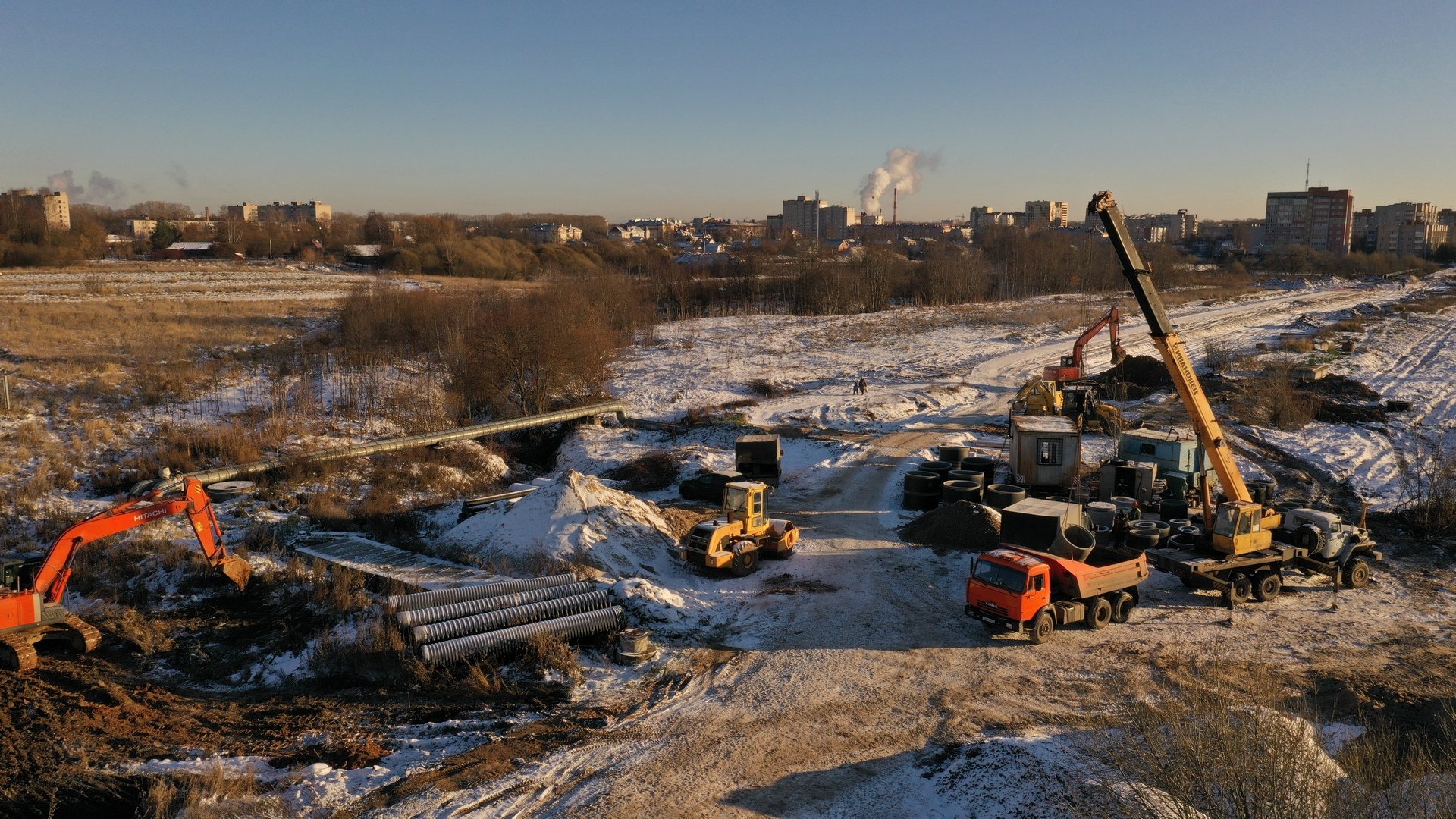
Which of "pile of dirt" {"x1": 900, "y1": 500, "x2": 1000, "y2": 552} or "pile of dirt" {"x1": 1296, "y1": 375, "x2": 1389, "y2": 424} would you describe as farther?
"pile of dirt" {"x1": 1296, "y1": 375, "x2": 1389, "y2": 424}

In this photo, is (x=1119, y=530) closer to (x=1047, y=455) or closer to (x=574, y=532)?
(x=1047, y=455)

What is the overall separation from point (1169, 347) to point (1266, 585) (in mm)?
4764

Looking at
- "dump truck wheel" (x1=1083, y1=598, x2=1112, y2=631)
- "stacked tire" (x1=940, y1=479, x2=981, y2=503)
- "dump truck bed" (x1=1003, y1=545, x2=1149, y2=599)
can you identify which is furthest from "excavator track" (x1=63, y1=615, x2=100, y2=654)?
"stacked tire" (x1=940, y1=479, x2=981, y2=503)

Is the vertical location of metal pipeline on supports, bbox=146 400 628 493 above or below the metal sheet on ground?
above

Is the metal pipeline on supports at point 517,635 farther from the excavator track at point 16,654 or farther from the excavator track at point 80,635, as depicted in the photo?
the excavator track at point 16,654

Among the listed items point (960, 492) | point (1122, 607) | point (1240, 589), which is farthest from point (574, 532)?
point (1240, 589)

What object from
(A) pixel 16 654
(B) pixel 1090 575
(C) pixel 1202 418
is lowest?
(A) pixel 16 654

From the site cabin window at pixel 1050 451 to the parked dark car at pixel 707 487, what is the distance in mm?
7606

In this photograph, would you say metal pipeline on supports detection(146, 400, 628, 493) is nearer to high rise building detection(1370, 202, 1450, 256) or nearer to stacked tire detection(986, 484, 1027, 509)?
stacked tire detection(986, 484, 1027, 509)

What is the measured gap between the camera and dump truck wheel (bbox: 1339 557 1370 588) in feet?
60.8

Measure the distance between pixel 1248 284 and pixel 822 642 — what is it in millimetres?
107605

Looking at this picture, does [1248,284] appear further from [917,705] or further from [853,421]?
[917,705]

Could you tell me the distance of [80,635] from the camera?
15172 millimetres

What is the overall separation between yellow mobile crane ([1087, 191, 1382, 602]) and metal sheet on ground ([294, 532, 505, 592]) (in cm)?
1283
